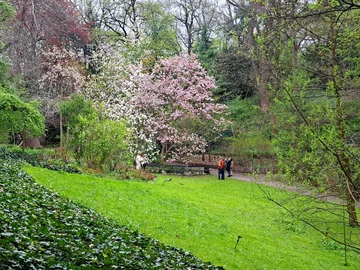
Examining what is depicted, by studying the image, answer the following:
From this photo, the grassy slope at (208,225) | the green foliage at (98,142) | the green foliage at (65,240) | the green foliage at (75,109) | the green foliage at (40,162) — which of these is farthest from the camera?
the green foliage at (75,109)

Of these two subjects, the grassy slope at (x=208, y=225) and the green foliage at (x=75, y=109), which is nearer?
the grassy slope at (x=208, y=225)

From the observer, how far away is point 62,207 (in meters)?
8.22

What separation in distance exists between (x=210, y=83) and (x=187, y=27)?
50.5 ft

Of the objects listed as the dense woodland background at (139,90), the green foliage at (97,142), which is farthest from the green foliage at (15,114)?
the green foliage at (97,142)

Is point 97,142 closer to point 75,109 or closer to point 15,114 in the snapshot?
point 75,109

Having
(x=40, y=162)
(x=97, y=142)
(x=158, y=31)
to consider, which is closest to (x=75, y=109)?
(x=97, y=142)

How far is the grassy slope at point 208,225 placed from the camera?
337 inches

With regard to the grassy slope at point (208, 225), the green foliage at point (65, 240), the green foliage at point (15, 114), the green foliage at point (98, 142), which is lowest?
the grassy slope at point (208, 225)

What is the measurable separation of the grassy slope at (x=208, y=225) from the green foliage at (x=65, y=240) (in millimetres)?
1265

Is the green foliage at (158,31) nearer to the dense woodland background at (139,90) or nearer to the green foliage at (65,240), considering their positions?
the dense woodland background at (139,90)

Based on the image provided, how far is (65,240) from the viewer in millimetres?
5617

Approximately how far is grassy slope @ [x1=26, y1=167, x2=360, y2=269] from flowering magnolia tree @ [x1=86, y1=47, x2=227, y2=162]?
389 inches

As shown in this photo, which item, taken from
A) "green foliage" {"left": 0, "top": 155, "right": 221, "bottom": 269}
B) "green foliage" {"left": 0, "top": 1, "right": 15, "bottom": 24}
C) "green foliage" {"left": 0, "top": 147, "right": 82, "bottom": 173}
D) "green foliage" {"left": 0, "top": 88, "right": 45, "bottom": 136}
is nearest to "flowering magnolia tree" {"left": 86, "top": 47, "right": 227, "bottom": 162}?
"green foliage" {"left": 0, "top": 147, "right": 82, "bottom": 173}

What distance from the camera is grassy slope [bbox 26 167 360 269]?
855 cm
